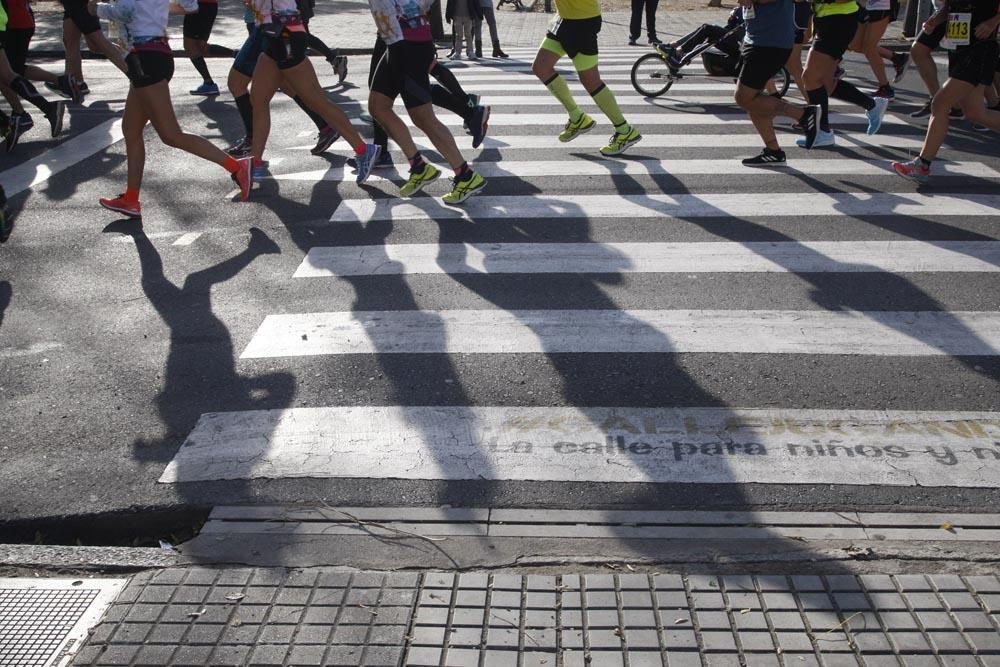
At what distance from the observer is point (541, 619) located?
3.11 metres

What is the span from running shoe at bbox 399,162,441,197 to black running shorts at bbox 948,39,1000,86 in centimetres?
401

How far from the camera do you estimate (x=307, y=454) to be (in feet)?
13.7

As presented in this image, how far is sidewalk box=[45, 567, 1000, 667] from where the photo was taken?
9.68 feet

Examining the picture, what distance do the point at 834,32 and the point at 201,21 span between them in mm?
7452

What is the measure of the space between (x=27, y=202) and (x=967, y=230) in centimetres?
725

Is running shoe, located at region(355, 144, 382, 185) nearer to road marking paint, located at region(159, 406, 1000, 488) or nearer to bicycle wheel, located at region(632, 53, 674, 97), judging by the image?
road marking paint, located at region(159, 406, 1000, 488)

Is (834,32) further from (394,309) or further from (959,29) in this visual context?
(394,309)

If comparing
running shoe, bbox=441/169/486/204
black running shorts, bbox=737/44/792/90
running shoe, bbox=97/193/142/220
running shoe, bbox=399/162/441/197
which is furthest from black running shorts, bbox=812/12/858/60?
running shoe, bbox=97/193/142/220

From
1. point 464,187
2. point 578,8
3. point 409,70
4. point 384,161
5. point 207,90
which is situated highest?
point 578,8

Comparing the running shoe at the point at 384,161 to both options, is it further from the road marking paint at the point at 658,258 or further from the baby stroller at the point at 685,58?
the baby stroller at the point at 685,58

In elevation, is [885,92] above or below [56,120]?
above

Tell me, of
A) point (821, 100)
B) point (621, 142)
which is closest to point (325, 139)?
point (621, 142)

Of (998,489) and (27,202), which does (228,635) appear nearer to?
(998,489)


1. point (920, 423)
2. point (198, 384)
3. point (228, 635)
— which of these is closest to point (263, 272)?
point (198, 384)
